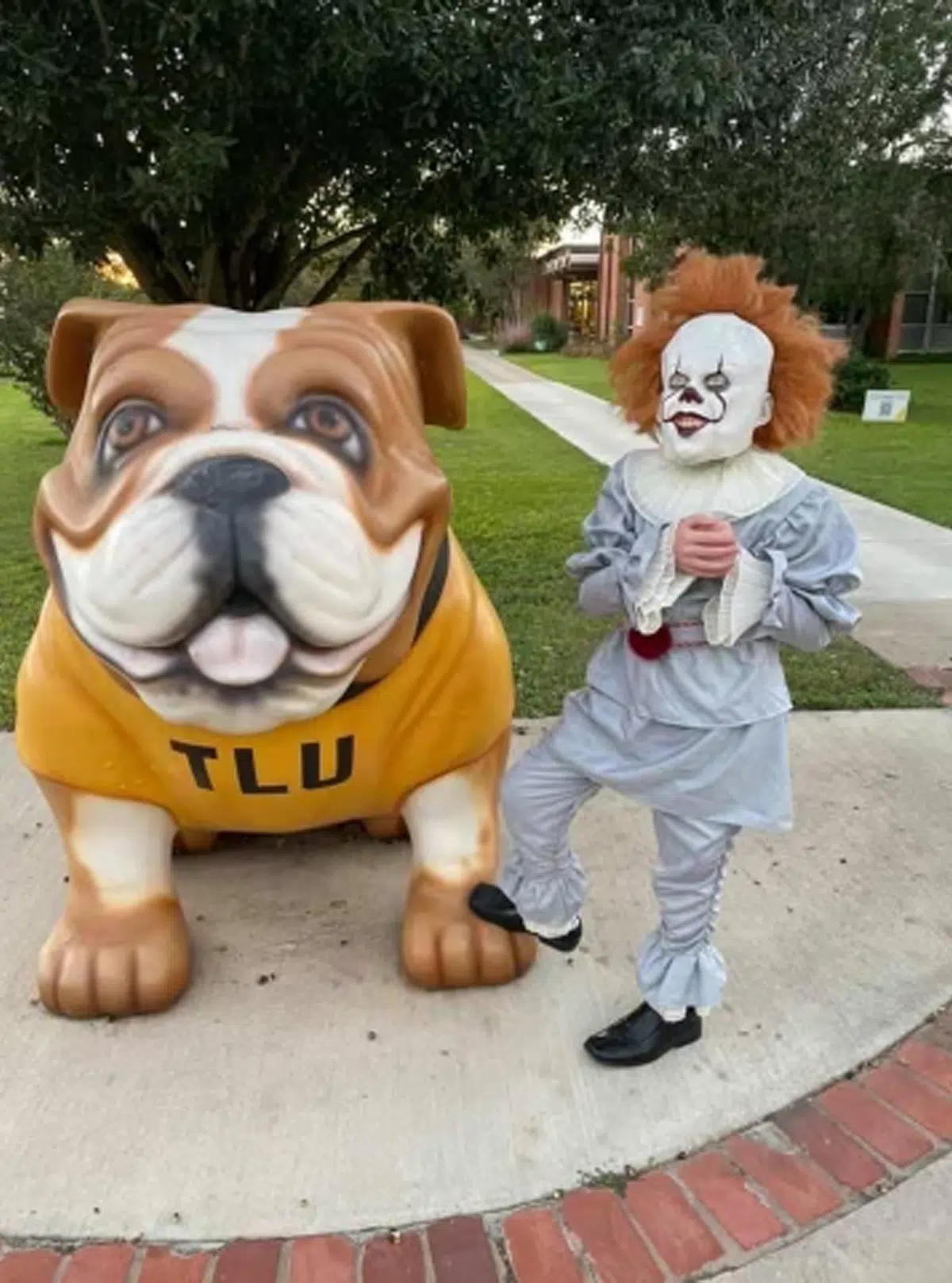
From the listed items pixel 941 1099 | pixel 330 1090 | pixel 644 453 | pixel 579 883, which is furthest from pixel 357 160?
pixel 941 1099

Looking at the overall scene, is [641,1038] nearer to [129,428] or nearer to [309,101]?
[129,428]

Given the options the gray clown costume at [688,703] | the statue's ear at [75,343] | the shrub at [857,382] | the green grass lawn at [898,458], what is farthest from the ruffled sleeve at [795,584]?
the shrub at [857,382]

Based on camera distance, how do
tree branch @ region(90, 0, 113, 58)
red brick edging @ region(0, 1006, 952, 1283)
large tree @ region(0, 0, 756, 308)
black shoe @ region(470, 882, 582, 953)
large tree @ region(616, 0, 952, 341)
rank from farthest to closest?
large tree @ region(616, 0, 952, 341), large tree @ region(0, 0, 756, 308), tree branch @ region(90, 0, 113, 58), black shoe @ region(470, 882, 582, 953), red brick edging @ region(0, 1006, 952, 1283)

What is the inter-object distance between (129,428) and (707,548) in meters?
0.97

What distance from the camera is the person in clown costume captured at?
1976mm

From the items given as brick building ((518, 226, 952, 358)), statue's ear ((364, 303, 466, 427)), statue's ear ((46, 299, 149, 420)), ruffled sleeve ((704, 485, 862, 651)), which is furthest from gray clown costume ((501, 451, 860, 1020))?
brick building ((518, 226, 952, 358))

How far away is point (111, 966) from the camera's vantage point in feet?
7.93

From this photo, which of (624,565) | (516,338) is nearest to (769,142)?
(624,565)

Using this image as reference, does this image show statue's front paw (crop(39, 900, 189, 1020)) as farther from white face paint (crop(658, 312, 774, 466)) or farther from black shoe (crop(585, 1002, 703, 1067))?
white face paint (crop(658, 312, 774, 466))

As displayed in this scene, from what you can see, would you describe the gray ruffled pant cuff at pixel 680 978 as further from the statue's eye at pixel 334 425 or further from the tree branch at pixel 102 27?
the tree branch at pixel 102 27

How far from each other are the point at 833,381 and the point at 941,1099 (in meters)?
1.42

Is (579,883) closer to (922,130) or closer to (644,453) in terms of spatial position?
(644,453)

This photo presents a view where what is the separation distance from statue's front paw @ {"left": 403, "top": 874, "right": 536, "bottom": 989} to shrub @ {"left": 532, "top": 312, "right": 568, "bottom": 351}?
4007 cm

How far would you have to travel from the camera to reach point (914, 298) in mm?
34375
